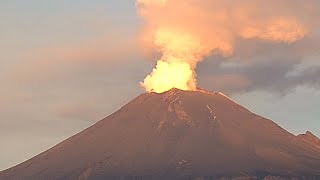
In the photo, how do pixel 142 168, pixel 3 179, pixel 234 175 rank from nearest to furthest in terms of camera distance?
pixel 234 175 < pixel 142 168 < pixel 3 179

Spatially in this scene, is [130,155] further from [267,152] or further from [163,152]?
[267,152]

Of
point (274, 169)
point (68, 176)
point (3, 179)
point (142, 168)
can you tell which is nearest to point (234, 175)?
point (274, 169)

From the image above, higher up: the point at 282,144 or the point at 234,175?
the point at 282,144

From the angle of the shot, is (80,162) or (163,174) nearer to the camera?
(163,174)

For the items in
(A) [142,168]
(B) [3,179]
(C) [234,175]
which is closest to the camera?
(C) [234,175]

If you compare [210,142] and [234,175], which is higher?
[210,142]

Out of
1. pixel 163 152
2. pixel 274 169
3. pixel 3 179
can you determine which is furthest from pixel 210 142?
pixel 3 179

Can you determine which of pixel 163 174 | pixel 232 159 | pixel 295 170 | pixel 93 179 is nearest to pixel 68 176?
pixel 93 179

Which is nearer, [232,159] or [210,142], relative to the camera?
[232,159]

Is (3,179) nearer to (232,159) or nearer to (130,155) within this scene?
(130,155)
